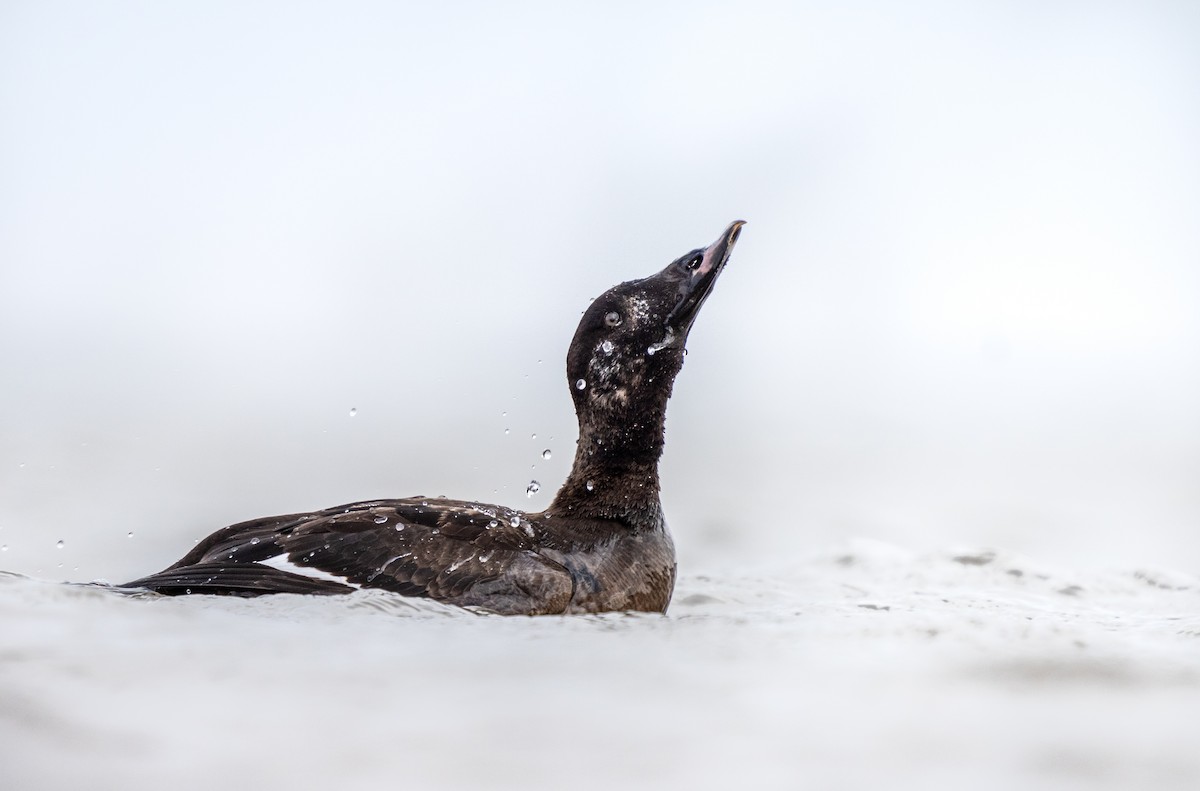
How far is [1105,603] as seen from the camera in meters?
6.31

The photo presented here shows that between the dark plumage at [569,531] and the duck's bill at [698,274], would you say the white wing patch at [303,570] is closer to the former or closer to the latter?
the dark plumage at [569,531]

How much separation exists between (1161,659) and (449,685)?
273cm

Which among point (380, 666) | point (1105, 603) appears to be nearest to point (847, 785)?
point (380, 666)

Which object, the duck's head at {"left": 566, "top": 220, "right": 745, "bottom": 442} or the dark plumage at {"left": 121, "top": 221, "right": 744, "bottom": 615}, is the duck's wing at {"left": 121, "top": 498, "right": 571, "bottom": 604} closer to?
the dark plumage at {"left": 121, "top": 221, "right": 744, "bottom": 615}

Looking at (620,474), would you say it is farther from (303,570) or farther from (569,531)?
(303,570)

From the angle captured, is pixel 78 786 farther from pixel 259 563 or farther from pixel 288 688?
pixel 259 563

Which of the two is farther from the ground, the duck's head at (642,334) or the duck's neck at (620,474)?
the duck's head at (642,334)

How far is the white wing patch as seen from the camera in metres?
4.69

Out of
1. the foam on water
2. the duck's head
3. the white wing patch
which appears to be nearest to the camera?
the foam on water

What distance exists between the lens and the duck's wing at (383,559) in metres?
4.71

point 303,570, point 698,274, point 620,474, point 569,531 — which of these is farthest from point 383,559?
point 698,274

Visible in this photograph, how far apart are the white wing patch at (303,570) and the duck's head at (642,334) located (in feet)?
4.87

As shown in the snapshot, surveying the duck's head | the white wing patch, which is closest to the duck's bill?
the duck's head

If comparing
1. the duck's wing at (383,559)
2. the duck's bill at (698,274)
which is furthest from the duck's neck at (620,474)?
the duck's wing at (383,559)
